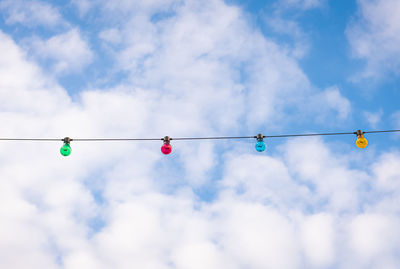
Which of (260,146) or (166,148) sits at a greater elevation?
(260,146)

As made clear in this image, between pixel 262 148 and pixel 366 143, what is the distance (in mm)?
3009

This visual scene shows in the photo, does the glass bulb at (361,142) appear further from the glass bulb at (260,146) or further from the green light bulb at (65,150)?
the green light bulb at (65,150)

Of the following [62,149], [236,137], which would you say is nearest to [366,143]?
[236,137]

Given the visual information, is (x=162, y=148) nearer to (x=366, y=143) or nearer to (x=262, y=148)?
(x=262, y=148)

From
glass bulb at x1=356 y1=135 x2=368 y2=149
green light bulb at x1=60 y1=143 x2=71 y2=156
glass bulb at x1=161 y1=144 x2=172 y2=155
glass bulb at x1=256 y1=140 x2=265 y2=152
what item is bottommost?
green light bulb at x1=60 y1=143 x2=71 y2=156

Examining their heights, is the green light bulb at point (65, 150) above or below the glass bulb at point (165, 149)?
below

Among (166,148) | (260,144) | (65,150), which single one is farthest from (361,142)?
(65,150)

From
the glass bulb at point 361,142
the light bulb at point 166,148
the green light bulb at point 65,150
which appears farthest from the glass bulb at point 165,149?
the glass bulb at point 361,142

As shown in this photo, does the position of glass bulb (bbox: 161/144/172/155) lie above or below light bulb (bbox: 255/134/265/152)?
below

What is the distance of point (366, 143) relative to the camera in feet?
38.4

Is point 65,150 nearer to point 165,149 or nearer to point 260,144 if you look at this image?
point 165,149

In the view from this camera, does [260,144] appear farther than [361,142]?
Yes

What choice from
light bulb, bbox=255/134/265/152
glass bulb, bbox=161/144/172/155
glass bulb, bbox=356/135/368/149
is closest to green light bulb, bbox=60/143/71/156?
glass bulb, bbox=161/144/172/155

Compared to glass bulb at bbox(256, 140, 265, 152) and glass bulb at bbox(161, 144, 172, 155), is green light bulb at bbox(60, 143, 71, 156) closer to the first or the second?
glass bulb at bbox(161, 144, 172, 155)
